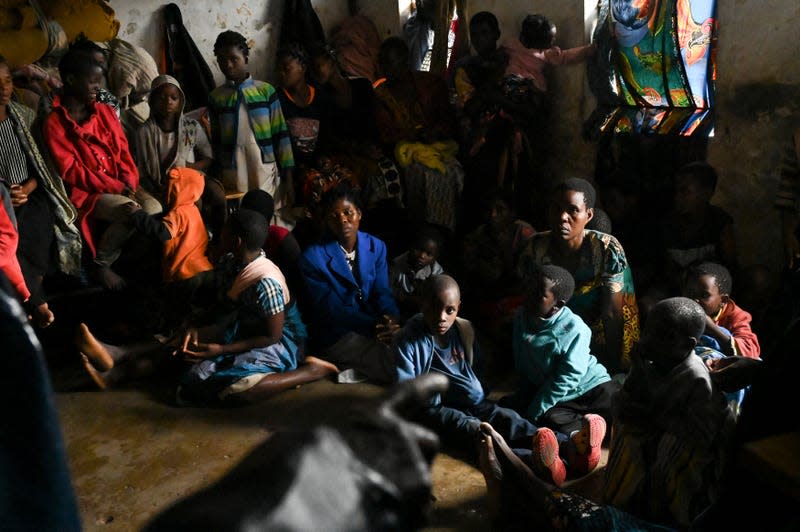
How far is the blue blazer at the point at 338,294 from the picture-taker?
3594 millimetres

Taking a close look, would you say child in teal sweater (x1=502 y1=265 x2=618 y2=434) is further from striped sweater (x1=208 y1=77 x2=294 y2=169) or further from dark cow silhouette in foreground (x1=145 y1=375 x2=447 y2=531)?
striped sweater (x1=208 y1=77 x2=294 y2=169)

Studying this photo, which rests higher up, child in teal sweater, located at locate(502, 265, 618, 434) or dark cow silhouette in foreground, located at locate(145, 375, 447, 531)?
dark cow silhouette in foreground, located at locate(145, 375, 447, 531)

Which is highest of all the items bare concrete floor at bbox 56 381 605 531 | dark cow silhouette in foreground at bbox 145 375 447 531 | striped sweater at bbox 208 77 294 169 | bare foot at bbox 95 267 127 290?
striped sweater at bbox 208 77 294 169

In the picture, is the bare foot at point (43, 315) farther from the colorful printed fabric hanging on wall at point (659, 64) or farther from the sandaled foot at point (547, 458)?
the colorful printed fabric hanging on wall at point (659, 64)

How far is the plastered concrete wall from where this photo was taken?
17.1 ft

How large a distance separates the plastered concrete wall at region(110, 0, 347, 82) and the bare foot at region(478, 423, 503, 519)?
425cm

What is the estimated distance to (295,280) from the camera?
3799 millimetres

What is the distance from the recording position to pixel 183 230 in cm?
384

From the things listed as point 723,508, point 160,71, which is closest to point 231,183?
point 160,71

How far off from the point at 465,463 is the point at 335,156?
2.66 metres

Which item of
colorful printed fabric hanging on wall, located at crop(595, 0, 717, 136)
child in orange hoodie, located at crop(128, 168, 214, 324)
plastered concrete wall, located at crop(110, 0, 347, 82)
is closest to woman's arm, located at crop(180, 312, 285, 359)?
child in orange hoodie, located at crop(128, 168, 214, 324)

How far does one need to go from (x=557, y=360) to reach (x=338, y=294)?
1295 millimetres

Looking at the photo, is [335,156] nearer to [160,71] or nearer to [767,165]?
[160,71]

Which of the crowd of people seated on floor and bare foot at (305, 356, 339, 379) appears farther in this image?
bare foot at (305, 356, 339, 379)
